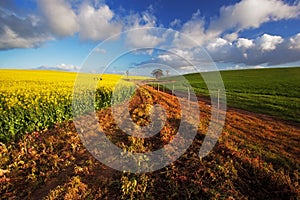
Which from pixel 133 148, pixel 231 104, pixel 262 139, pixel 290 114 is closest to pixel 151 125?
pixel 133 148

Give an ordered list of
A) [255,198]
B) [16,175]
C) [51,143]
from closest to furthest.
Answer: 1. [255,198]
2. [16,175]
3. [51,143]

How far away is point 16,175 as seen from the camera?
718 cm

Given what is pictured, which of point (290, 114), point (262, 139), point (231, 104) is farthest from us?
point (231, 104)

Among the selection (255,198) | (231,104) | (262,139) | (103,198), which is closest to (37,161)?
(103,198)

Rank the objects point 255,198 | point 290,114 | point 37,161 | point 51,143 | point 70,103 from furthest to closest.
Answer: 1. point 290,114
2. point 70,103
3. point 51,143
4. point 37,161
5. point 255,198

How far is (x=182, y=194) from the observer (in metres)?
6.04

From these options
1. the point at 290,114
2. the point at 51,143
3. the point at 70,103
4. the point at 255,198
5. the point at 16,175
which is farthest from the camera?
→ the point at 290,114

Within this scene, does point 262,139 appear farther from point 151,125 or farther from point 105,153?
point 105,153

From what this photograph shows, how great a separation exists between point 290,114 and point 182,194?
54.8 feet

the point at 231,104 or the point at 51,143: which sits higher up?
the point at 51,143

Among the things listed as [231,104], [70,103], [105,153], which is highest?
[70,103]

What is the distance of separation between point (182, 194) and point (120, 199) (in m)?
1.74

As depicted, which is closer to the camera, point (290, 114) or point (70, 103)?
point (70, 103)

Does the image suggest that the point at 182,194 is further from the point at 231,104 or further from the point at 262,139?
the point at 231,104
